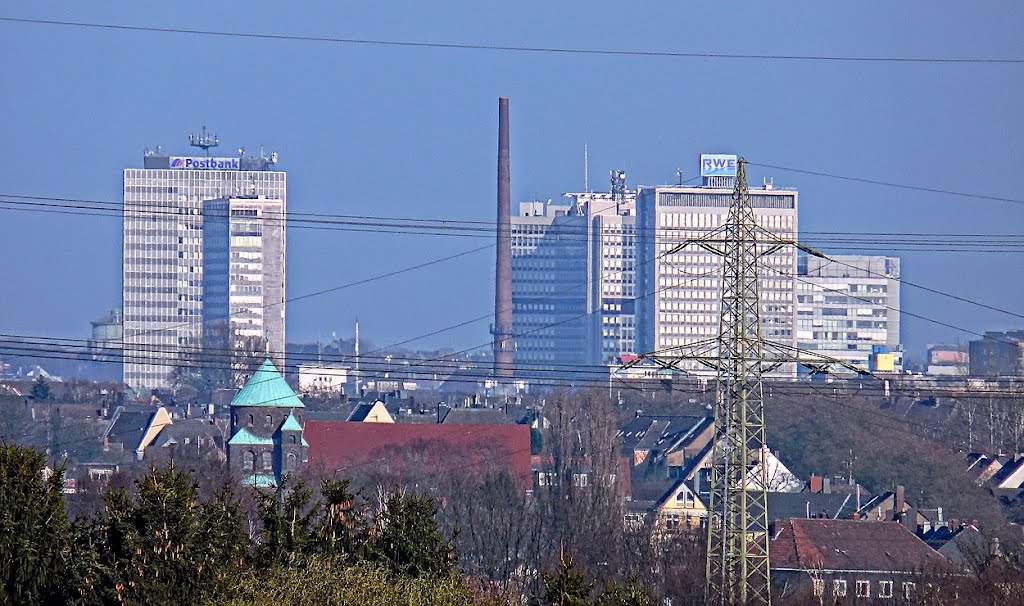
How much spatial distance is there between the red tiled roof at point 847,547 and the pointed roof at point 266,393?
40184 mm

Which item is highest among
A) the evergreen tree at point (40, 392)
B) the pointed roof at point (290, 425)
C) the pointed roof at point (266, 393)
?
the pointed roof at point (266, 393)

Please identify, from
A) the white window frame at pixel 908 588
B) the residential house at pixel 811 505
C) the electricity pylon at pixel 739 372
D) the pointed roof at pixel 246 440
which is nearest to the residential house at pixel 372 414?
the pointed roof at pixel 246 440

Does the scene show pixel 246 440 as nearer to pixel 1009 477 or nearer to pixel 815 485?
pixel 815 485

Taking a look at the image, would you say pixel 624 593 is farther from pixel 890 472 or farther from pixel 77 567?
pixel 890 472

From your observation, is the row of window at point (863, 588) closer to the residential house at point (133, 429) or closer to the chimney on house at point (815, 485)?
the chimney on house at point (815, 485)

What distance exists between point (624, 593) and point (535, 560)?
36.3 m

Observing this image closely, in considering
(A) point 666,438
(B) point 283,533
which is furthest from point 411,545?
(A) point 666,438

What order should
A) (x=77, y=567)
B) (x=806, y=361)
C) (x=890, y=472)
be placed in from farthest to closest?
(x=890, y=472) < (x=806, y=361) < (x=77, y=567)

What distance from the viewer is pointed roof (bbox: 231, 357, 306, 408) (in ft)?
335

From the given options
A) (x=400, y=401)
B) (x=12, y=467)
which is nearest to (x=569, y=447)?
(x=400, y=401)

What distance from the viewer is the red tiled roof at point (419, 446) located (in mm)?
104000

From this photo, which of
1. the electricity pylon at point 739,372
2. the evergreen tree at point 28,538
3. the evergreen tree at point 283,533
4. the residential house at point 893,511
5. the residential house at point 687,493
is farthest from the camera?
the residential house at point 687,493

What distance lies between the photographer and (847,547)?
218 feet

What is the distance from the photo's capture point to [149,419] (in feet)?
435
